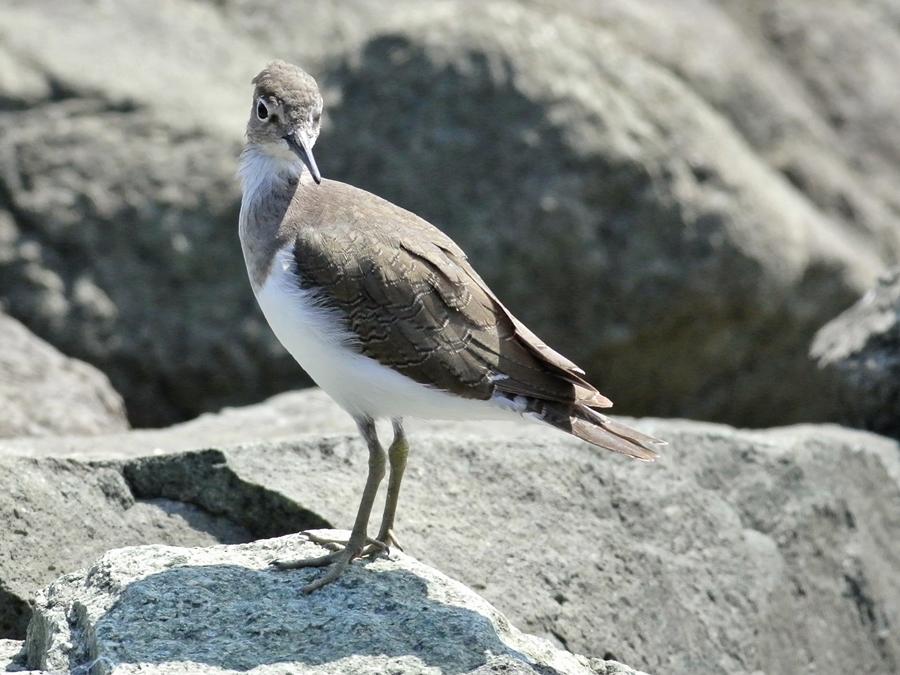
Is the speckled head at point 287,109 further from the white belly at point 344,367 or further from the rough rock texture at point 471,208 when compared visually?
the rough rock texture at point 471,208

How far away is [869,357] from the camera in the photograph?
9.61 metres

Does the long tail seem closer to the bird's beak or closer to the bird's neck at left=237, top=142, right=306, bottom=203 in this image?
the bird's beak

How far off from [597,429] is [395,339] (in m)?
1.20

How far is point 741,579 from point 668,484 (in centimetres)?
80

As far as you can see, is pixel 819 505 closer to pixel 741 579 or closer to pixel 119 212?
pixel 741 579

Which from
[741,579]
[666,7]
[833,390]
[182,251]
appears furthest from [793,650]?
[666,7]

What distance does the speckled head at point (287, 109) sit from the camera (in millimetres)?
7207

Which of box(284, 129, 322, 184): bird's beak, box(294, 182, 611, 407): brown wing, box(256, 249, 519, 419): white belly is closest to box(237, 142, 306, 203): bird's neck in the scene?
box(284, 129, 322, 184): bird's beak

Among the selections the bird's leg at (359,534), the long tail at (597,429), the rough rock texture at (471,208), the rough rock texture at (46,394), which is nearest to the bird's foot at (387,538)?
the bird's leg at (359,534)

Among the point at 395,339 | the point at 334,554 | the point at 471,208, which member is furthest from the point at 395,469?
the point at 471,208

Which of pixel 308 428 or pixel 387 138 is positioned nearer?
pixel 308 428

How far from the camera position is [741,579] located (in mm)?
7957

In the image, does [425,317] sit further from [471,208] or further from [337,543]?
[471,208]

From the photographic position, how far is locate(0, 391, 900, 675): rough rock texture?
24.3 ft
